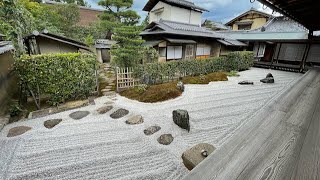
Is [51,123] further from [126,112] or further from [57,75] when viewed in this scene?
[126,112]

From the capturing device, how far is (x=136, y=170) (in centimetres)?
330

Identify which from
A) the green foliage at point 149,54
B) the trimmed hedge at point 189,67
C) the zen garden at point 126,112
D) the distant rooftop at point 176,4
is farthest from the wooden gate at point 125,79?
the distant rooftop at point 176,4

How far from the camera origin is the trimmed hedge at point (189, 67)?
908 cm

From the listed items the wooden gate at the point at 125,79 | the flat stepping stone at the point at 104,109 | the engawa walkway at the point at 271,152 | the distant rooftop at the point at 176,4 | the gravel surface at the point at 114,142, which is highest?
the distant rooftop at the point at 176,4

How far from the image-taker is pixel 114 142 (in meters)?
4.29

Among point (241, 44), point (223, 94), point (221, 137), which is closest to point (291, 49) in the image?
point (241, 44)

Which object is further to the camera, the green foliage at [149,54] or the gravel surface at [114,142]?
the green foliage at [149,54]

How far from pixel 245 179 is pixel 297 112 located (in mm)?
1685

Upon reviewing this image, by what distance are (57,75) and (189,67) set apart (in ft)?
26.5

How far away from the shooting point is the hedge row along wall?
5.84 metres

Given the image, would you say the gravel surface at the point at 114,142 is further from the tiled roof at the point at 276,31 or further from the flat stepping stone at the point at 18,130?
the tiled roof at the point at 276,31

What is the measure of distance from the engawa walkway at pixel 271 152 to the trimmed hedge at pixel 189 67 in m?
7.39

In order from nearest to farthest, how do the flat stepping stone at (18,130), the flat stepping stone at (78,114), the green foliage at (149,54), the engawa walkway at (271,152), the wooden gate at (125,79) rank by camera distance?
the engawa walkway at (271,152), the flat stepping stone at (18,130), the flat stepping stone at (78,114), the wooden gate at (125,79), the green foliage at (149,54)

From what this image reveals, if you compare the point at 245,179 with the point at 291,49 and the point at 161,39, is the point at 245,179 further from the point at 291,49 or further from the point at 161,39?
the point at 291,49
